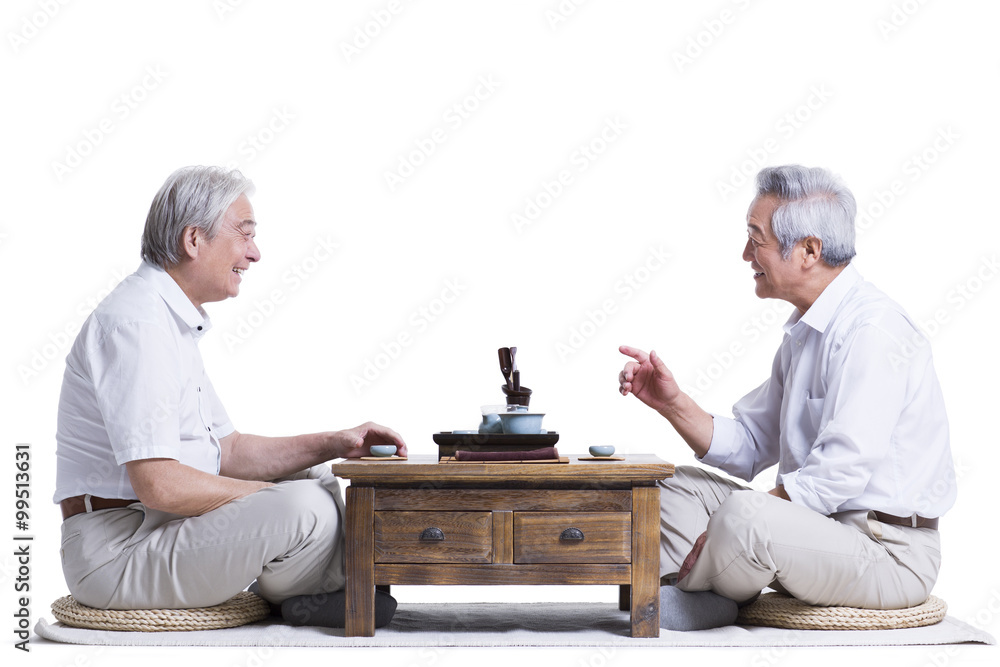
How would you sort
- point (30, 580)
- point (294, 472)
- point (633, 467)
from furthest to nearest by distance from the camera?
point (294, 472) → point (30, 580) → point (633, 467)

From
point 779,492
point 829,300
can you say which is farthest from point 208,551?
point 829,300

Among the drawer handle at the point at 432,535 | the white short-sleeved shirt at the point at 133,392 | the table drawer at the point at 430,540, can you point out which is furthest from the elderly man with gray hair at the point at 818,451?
the white short-sleeved shirt at the point at 133,392

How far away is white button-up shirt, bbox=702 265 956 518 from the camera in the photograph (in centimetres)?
361

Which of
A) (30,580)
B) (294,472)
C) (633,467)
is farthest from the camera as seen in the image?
(294,472)

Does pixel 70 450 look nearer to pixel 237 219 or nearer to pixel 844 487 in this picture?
pixel 237 219

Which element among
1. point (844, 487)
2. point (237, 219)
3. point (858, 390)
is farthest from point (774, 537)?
point (237, 219)

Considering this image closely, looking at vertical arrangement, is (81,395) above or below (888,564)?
above

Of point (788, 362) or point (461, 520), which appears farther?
point (788, 362)

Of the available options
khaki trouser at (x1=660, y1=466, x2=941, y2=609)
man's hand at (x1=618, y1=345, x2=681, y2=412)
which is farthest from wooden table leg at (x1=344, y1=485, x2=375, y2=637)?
man's hand at (x1=618, y1=345, x2=681, y2=412)

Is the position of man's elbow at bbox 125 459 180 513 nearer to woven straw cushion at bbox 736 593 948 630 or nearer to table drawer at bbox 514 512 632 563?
table drawer at bbox 514 512 632 563

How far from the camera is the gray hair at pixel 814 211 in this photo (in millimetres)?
3945

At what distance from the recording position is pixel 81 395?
3.65m

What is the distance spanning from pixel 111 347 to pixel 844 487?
2.31 meters

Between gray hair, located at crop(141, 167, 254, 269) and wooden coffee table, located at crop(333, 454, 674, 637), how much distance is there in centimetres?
95
